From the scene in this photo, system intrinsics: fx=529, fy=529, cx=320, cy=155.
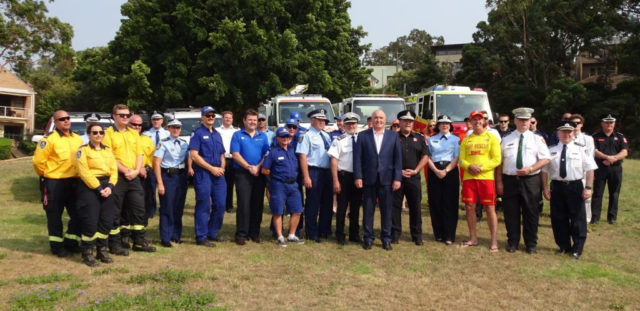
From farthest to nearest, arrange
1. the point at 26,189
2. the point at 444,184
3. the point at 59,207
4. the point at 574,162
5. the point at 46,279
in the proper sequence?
the point at 26,189 → the point at 444,184 → the point at 574,162 → the point at 59,207 → the point at 46,279

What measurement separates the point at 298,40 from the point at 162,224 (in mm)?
23701

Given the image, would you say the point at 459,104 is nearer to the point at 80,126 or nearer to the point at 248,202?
the point at 248,202

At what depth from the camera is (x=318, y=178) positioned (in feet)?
26.6

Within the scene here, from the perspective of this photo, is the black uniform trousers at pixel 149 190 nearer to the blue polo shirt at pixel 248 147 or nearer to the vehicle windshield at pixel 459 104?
the blue polo shirt at pixel 248 147

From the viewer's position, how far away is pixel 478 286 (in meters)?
5.88

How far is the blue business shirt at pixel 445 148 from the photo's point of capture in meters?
8.22

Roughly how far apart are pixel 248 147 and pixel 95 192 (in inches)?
89.0

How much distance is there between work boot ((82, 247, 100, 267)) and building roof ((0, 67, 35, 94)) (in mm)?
47477

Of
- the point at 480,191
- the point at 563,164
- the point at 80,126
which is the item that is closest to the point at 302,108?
the point at 80,126

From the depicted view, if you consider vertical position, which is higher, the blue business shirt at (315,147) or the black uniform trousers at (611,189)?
the blue business shirt at (315,147)

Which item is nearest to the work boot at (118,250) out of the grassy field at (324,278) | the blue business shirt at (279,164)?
the grassy field at (324,278)

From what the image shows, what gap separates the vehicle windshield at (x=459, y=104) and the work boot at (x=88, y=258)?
12.6 m

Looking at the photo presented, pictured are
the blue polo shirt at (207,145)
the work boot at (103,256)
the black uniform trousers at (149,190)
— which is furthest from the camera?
the black uniform trousers at (149,190)

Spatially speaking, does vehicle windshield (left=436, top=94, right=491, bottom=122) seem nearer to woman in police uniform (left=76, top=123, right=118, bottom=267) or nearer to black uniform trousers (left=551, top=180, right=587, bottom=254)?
black uniform trousers (left=551, top=180, right=587, bottom=254)
